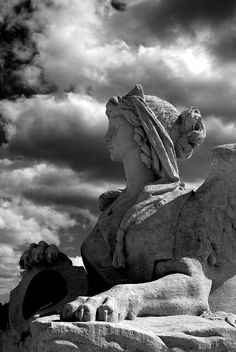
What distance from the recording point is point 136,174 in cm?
720

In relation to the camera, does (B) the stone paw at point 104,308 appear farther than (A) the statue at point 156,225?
No

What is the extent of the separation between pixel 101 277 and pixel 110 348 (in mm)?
2104

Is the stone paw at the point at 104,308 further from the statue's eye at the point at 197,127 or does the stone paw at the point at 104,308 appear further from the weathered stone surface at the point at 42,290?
the statue's eye at the point at 197,127

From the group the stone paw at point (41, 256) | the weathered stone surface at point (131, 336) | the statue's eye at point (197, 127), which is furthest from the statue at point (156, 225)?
the stone paw at point (41, 256)

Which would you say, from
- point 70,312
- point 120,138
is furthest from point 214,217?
point 70,312

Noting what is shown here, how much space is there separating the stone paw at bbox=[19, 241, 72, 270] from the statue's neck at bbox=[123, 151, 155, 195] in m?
1.28

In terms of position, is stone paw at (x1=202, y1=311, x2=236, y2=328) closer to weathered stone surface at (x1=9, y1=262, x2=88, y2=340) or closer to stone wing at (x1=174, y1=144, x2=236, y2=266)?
stone wing at (x1=174, y1=144, x2=236, y2=266)

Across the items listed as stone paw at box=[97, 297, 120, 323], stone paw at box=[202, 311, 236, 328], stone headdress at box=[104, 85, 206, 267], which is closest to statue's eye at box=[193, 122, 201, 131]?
stone headdress at box=[104, 85, 206, 267]

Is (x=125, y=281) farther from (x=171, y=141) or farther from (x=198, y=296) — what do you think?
(x=171, y=141)

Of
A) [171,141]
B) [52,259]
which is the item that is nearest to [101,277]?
[52,259]

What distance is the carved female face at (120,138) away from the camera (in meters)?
7.21

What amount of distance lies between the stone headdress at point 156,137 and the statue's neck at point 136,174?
10 centimetres

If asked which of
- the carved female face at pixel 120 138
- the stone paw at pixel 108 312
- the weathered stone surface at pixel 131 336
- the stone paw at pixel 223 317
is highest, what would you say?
the carved female face at pixel 120 138

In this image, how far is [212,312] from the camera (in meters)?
6.25
